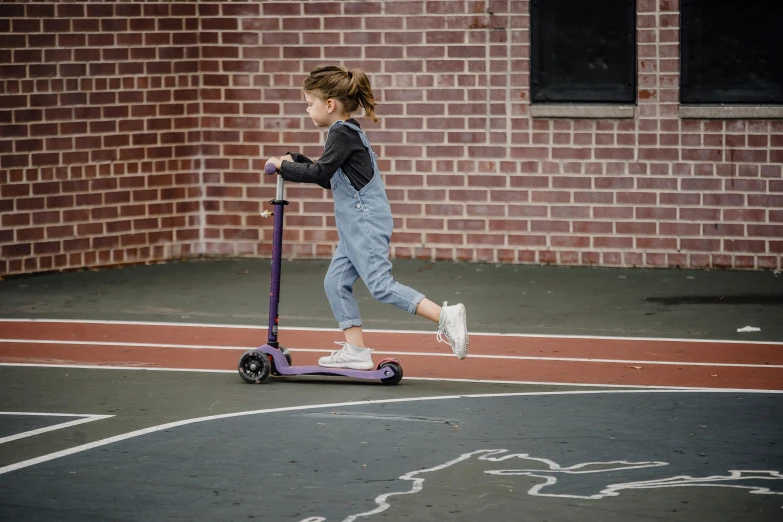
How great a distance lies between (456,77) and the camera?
1498 cm

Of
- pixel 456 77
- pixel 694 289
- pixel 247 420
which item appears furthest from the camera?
pixel 456 77

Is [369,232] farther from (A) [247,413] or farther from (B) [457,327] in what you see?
(A) [247,413]

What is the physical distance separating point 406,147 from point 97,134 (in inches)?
125

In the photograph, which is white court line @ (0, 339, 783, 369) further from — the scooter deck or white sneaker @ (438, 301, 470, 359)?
white sneaker @ (438, 301, 470, 359)

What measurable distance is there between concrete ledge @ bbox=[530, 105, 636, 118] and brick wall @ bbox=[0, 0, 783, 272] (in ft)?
0.26

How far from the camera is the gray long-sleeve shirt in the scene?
8.88 meters

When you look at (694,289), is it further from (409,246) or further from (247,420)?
(247,420)

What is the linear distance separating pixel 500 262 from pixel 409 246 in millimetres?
978

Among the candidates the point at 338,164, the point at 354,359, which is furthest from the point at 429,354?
the point at 338,164

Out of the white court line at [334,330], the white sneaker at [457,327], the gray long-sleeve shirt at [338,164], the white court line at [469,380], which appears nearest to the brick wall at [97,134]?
the white court line at [334,330]

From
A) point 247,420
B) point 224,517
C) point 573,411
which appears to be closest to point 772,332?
point 573,411

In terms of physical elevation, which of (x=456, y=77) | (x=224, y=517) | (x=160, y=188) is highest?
(x=456, y=77)

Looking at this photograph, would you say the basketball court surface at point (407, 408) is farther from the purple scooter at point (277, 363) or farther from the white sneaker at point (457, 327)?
the white sneaker at point (457, 327)

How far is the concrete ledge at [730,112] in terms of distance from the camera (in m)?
14.3
